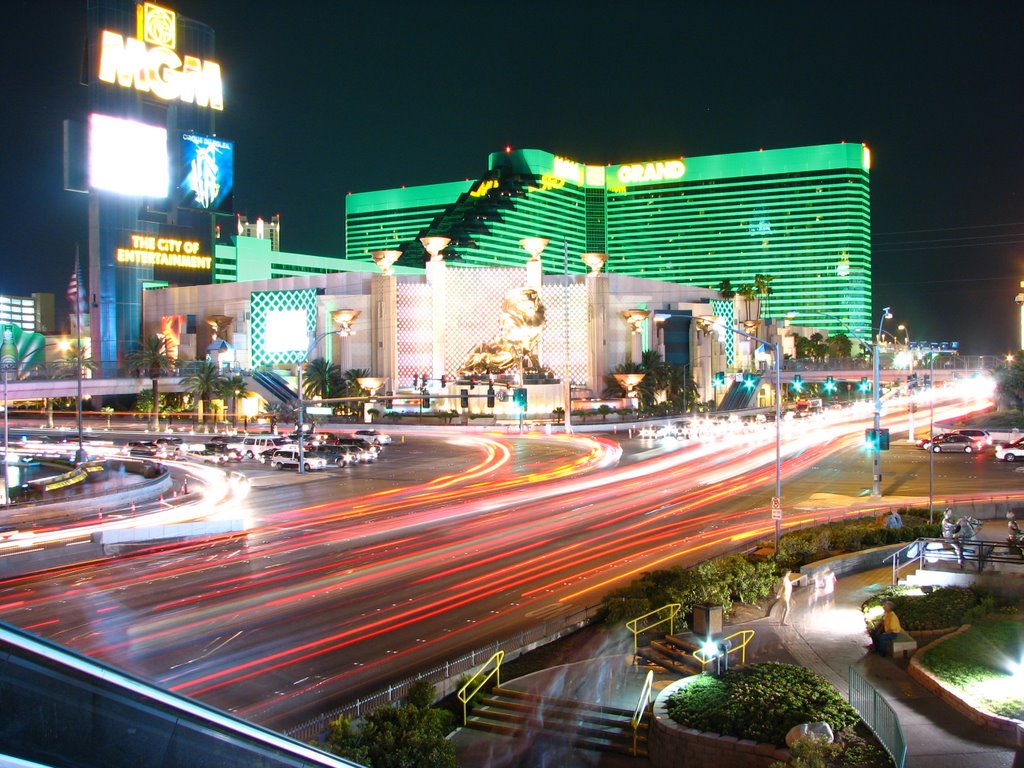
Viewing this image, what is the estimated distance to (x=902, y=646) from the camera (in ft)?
51.7

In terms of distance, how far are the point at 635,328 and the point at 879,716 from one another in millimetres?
81528

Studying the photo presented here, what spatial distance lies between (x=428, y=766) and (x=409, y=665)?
5.45 metres

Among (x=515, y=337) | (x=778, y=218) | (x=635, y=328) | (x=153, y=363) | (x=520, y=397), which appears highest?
(x=778, y=218)

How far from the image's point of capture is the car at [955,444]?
54875 mm

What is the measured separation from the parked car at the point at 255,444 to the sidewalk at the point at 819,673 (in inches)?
1596

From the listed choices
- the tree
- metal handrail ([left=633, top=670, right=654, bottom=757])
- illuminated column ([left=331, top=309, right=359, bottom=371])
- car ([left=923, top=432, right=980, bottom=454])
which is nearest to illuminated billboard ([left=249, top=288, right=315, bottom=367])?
illuminated column ([left=331, top=309, right=359, bottom=371])

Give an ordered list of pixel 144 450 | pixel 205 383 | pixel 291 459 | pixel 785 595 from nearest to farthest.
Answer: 1. pixel 785 595
2. pixel 291 459
3. pixel 144 450
4. pixel 205 383

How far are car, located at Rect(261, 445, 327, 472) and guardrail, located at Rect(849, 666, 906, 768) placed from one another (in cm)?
3865

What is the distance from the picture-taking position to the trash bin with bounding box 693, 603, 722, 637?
16188 mm

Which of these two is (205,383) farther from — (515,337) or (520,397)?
(520,397)

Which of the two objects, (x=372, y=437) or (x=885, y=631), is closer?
(x=885, y=631)

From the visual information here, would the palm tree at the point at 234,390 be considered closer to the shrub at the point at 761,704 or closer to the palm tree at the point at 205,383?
the palm tree at the point at 205,383

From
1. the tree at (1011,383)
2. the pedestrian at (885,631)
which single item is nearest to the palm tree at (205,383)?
the tree at (1011,383)

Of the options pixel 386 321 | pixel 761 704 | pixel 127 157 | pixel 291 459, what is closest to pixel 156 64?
pixel 127 157
